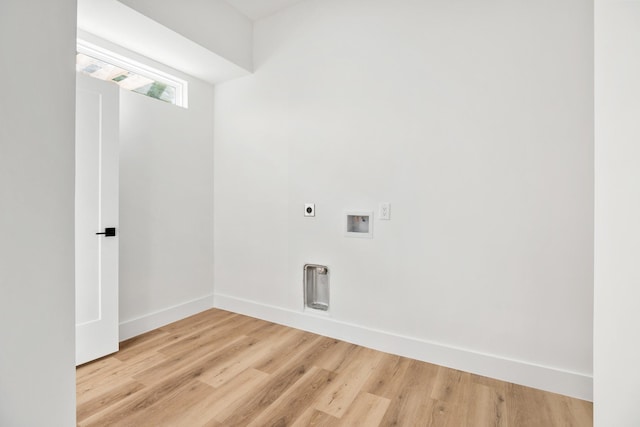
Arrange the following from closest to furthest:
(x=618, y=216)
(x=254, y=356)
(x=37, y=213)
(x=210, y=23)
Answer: (x=618, y=216) → (x=37, y=213) → (x=254, y=356) → (x=210, y=23)

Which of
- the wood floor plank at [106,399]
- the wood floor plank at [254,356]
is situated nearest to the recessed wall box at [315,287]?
the wood floor plank at [254,356]

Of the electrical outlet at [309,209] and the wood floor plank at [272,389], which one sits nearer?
the wood floor plank at [272,389]

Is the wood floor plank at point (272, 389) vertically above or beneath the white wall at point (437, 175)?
beneath

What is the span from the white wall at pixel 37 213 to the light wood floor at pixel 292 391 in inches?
26.2

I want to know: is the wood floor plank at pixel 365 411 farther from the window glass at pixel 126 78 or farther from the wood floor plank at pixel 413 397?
the window glass at pixel 126 78

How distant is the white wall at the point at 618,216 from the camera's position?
0.67 meters

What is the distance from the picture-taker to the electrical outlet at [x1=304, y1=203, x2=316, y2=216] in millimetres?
2467

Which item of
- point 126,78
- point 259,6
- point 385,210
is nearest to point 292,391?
point 385,210

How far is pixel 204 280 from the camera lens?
3.02 m

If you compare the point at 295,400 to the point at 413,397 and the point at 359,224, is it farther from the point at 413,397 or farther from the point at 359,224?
the point at 359,224

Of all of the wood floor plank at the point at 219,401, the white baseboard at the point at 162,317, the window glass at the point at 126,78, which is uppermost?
the window glass at the point at 126,78

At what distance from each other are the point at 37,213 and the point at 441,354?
220 cm

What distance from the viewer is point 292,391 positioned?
167 cm

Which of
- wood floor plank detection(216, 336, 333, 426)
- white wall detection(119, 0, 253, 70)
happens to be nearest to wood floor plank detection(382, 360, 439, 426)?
wood floor plank detection(216, 336, 333, 426)
